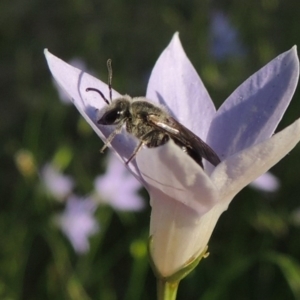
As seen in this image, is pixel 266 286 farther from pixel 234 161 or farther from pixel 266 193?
pixel 234 161

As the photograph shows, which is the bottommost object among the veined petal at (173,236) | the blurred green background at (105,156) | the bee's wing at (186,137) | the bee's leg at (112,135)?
the blurred green background at (105,156)

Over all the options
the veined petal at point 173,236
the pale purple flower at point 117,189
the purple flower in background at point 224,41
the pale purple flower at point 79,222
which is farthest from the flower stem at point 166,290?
the purple flower in background at point 224,41

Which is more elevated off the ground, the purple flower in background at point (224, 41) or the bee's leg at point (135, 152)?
the bee's leg at point (135, 152)

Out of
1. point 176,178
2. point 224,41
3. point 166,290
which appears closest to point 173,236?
point 166,290

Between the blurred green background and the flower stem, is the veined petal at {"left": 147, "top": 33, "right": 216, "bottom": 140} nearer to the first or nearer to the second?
the flower stem

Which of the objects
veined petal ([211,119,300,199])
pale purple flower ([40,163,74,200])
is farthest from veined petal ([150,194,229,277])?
pale purple flower ([40,163,74,200])

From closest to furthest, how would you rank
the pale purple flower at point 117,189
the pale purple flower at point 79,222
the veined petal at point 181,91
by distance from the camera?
the veined petal at point 181,91 < the pale purple flower at point 79,222 < the pale purple flower at point 117,189

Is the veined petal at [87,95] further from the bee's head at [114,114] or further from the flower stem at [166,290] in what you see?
the flower stem at [166,290]

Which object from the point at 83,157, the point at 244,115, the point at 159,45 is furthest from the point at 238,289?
the point at 159,45
